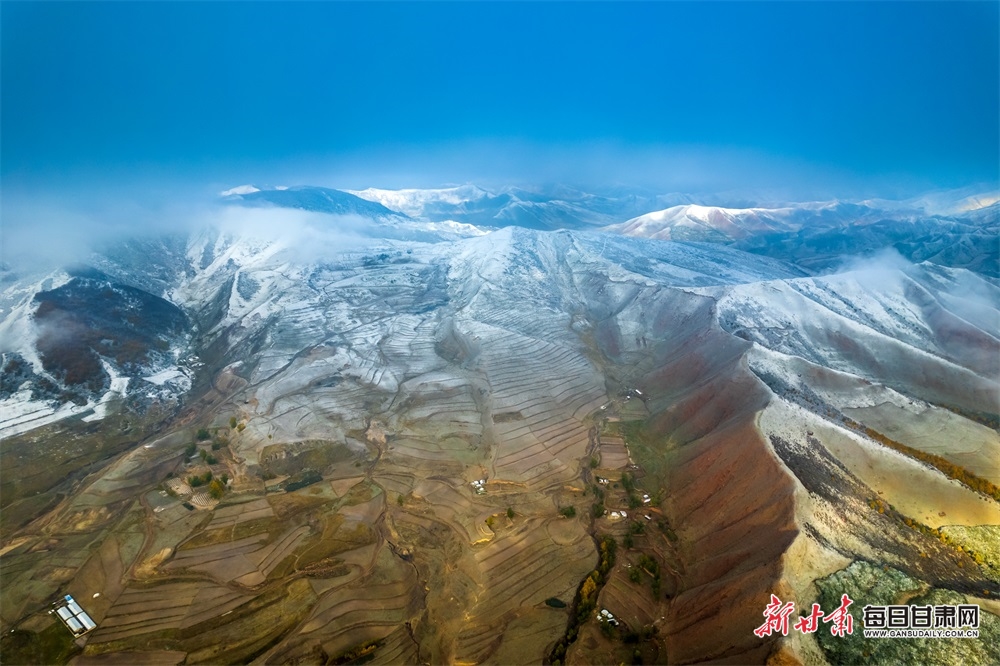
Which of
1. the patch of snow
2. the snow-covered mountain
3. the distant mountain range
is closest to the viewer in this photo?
the snow-covered mountain

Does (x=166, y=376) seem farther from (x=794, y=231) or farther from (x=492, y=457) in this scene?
(x=794, y=231)

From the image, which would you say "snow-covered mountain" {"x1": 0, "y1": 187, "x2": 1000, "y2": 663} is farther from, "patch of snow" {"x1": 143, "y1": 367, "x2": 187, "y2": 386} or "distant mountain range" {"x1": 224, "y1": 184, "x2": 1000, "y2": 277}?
"distant mountain range" {"x1": 224, "y1": 184, "x2": 1000, "y2": 277}

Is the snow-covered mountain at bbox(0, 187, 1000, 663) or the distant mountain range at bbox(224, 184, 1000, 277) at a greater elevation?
the distant mountain range at bbox(224, 184, 1000, 277)

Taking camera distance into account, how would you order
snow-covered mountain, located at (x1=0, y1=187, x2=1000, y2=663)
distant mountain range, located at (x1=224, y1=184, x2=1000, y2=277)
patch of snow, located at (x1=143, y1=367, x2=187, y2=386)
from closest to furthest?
1. snow-covered mountain, located at (x1=0, y1=187, x2=1000, y2=663)
2. patch of snow, located at (x1=143, y1=367, x2=187, y2=386)
3. distant mountain range, located at (x1=224, y1=184, x2=1000, y2=277)

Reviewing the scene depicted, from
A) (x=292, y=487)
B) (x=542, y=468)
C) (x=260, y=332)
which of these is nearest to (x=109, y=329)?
(x=260, y=332)

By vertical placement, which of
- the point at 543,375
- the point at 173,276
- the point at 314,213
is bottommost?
the point at 543,375

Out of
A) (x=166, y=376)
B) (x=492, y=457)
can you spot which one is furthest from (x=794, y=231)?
(x=166, y=376)

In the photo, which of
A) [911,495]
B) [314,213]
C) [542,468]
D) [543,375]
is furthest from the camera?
[314,213]

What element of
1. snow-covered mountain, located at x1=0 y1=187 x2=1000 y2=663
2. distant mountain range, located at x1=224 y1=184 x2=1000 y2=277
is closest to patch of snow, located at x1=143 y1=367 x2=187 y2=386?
snow-covered mountain, located at x1=0 y1=187 x2=1000 y2=663

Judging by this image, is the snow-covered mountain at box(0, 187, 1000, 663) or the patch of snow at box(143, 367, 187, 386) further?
the patch of snow at box(143, 367, 187, 386)

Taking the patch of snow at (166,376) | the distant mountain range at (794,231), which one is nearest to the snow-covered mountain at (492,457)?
the patch of snow at (166,376)

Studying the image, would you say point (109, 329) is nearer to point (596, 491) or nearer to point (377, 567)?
point (377, 567)
